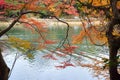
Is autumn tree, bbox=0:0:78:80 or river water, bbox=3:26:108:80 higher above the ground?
autumn tree, bbox=0:0:78:80

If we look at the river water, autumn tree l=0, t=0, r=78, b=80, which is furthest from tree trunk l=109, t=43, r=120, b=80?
the river water

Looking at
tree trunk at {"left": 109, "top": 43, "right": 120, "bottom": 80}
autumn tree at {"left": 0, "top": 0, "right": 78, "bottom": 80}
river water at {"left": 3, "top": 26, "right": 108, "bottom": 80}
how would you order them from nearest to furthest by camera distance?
tree trunk at {"left": 109, "top": 43, "right": 120, "bottom": 80}
autumn tree at {"left": 0, "top": 0, "right": 78, "bottom": 80}
river water at {"left": 3, "top": 26, "right": 108, "bottom": 80}

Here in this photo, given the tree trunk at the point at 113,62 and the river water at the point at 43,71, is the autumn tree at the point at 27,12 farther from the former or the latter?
the river water at the point at 43,71

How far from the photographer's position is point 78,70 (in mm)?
16531

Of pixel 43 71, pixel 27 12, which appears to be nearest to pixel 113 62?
pixel 27 12

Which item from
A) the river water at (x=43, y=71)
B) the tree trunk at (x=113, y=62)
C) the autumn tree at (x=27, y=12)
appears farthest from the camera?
the river water at (x=43, y=71)

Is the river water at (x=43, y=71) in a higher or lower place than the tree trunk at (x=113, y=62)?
lower

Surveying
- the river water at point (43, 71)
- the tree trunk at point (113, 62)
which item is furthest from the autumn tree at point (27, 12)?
the river water at point (43, 71)

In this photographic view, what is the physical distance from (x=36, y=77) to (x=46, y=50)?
746cm

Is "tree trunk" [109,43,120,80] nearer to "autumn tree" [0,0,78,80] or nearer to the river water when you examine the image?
"autumn tree" [0,0,78,80]

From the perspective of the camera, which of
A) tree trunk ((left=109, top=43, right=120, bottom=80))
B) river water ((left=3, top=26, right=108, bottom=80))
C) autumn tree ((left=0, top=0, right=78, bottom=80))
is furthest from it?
river water ((left=3, top=26, right=108, bottom=80))

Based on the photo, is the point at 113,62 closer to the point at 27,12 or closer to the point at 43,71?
the point at 27,12

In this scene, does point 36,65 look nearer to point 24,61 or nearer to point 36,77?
point 24,61

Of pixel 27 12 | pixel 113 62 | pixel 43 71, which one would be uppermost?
pixel 27 12
